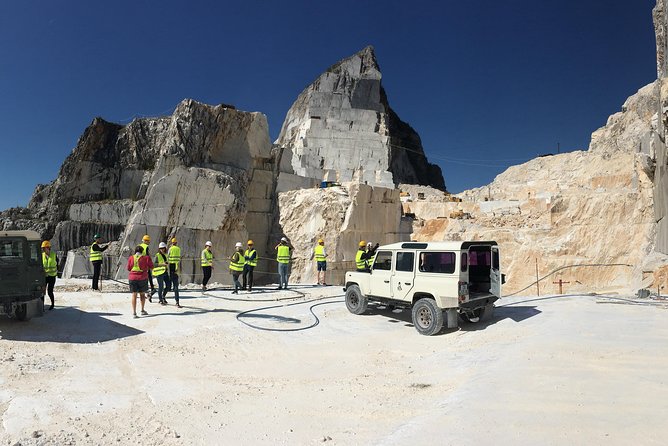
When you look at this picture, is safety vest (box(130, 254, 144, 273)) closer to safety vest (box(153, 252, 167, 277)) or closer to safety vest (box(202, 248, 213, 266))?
safety vest (box(153, 252, 167, 277))

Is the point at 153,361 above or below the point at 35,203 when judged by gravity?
below

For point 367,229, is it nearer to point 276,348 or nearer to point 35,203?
point 276,348

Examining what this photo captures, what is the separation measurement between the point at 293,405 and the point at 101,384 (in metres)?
2.75

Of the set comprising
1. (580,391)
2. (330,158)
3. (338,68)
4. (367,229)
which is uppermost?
(338,68)

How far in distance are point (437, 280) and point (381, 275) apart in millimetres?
1688

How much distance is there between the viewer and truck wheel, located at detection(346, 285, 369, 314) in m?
10.7

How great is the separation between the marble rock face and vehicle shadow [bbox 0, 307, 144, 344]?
43.9 metres

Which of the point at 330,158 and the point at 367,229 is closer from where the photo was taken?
the point at 367,229

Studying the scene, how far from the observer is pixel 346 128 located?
6256 centimetres

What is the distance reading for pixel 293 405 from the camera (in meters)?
5.23

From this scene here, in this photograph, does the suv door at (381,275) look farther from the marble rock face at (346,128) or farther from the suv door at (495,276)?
the marble rock face at (346,128)

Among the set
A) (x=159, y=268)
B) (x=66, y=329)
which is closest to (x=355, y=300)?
(x=159, y=268)

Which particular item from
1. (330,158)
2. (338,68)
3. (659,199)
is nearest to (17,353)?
(659,199)

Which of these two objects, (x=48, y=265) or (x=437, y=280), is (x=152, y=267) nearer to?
(x=48, y=265)
